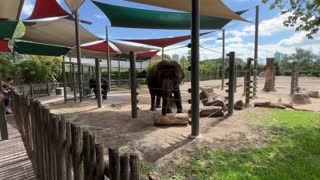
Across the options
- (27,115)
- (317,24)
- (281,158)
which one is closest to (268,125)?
(281,158)

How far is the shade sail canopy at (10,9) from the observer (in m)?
6.10

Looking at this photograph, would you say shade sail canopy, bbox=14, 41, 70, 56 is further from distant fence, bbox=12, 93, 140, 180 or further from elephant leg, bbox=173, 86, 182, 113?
distant fence, bbox=12, 93, 140, 180

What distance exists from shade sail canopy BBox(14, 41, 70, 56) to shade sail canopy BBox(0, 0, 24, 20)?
493 cm

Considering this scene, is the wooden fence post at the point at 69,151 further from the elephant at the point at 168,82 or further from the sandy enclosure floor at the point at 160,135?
the elephant at the point at 168,82

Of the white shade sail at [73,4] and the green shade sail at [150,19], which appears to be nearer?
the white shade sail at [73,4]

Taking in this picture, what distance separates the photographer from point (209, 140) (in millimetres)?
4172

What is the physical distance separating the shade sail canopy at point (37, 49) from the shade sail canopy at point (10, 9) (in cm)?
493

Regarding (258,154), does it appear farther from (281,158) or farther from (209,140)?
(209,140)

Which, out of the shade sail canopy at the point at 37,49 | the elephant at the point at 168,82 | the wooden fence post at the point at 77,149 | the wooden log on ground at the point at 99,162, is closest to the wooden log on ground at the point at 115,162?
the wooden log on ground at the point at 99,162

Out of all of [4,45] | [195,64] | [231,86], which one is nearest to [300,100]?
[231,86]

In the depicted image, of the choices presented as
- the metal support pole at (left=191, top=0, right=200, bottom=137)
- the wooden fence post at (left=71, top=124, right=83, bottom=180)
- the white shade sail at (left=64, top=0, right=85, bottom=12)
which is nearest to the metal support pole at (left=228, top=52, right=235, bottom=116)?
the metal support pole at (left=191, top=0, right=200, bottom=137)

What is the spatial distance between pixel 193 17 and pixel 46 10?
18.6 feet

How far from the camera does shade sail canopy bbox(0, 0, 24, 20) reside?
6.10 meters

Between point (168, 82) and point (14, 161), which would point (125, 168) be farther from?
point (168, 82)
